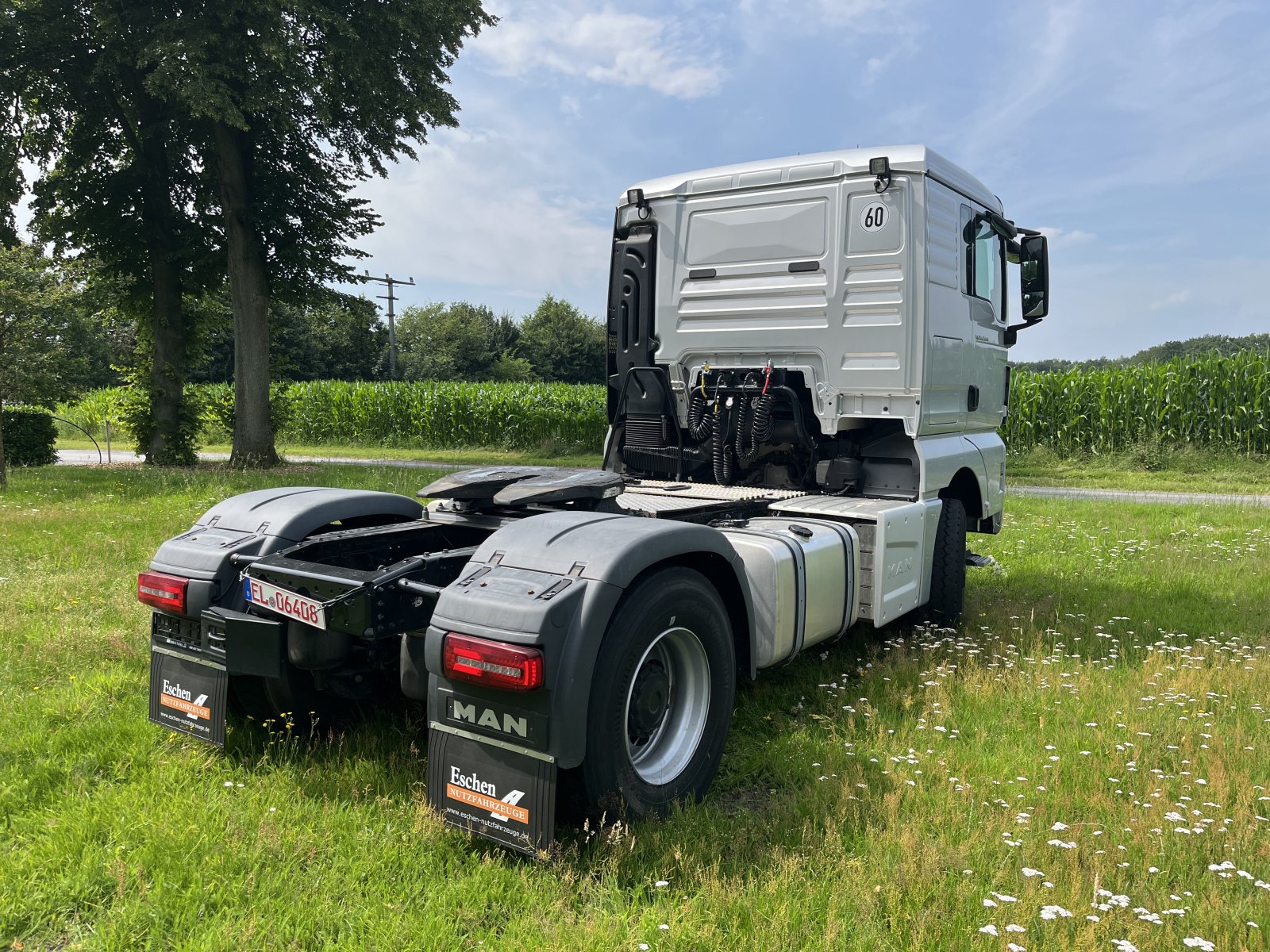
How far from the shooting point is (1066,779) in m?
3.40

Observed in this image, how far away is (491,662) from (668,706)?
0.94 metres

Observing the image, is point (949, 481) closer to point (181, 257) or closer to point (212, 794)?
point (212, 794)

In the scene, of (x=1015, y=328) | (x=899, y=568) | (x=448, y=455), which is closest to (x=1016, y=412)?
(x=448, y=455)

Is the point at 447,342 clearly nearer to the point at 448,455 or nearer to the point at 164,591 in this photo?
the point at 448,455

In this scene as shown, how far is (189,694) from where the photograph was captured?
335 cm

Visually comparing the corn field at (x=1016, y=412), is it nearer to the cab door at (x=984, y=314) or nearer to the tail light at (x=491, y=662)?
the cab door at (x=984, y=314)

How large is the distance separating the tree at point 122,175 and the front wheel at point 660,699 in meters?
17.0

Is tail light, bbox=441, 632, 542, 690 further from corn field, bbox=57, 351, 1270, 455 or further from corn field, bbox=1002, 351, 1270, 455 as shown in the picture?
corn field, bbox=1002, 351, 1270, 455

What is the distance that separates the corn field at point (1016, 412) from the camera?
19078 mm

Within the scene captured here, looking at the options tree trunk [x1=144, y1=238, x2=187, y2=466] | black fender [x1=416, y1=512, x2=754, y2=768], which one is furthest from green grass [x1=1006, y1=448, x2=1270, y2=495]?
tree trunk [x1=144, y1=238, x2=187, y2=466]

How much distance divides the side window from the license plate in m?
4.48

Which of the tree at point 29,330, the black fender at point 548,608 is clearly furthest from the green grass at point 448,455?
the black fender at point 548,608

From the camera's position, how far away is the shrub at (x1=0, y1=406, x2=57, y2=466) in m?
20.6

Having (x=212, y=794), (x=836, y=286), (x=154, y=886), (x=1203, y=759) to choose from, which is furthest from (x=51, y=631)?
(x=1203, y=759)
